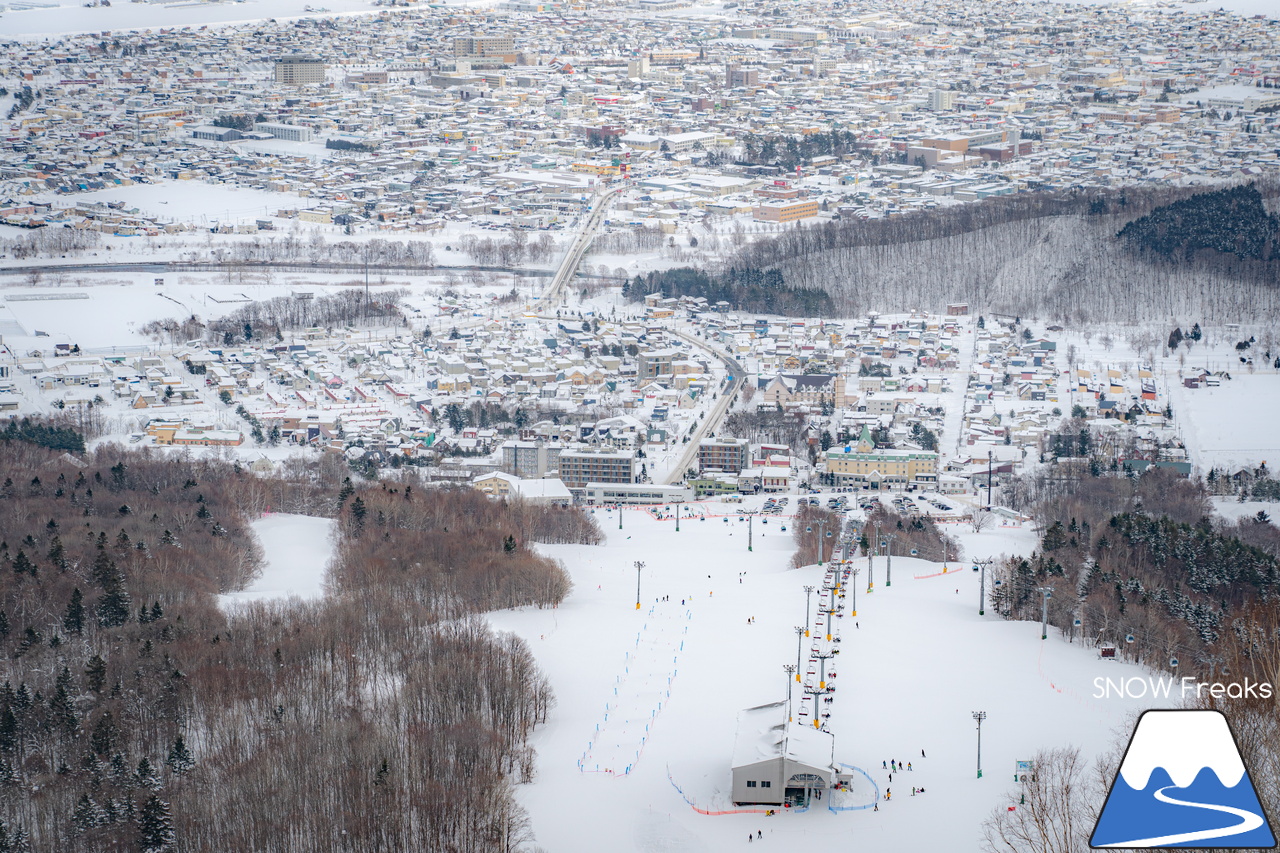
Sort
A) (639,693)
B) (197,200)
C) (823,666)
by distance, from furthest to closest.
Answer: (197,200) → (823,666) → (639,693)

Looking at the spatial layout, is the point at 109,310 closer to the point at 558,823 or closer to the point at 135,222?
the point at 135,222

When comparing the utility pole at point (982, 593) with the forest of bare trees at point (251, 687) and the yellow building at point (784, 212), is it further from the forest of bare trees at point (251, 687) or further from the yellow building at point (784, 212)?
the yellow building at point (784, 212)

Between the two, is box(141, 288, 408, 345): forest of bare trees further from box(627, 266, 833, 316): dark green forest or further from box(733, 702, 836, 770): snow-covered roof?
box(733, 702, 836, 770): snow-covered roof

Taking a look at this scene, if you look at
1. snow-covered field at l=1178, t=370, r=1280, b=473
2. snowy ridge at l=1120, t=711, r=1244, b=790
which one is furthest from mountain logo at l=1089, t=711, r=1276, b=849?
snow-covered field at l=1178, t=370, r=1280, b=473

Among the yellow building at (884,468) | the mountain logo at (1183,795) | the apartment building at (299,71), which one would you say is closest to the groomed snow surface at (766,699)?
the yellow building at (884,468)

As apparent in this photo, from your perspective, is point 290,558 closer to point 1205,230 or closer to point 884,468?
point 884,468

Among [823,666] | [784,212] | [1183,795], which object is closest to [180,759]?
[823,666]
